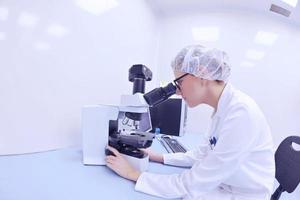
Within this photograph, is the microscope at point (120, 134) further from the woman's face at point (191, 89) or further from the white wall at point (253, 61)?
the white wall at point (253, 61)

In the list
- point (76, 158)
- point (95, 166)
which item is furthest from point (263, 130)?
point (76, 158)

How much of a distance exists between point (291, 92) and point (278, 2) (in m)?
1.01

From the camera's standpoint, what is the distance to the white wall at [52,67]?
1.02 meters

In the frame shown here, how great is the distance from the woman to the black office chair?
27 cm

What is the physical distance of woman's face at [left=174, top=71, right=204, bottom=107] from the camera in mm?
991

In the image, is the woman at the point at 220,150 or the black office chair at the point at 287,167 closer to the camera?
the woman at the point at 220,150

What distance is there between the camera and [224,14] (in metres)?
2.50

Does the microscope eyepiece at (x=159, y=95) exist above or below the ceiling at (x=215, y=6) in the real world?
below

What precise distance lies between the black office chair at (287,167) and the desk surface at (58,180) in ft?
1.84

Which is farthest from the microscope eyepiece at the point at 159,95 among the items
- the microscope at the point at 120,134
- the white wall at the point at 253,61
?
the white wall at the point at 253,61

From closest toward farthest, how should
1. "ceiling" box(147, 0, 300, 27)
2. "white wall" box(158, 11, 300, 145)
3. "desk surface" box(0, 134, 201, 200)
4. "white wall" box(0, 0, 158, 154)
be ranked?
1. "desk surface" box(0, 134, 201, 200)
2. "white wall" box(0, 0, 158, 154)
3. "ceiling" box(147, 0, 300, 27)
4. "white wall" box(158, 11, 300, 145)

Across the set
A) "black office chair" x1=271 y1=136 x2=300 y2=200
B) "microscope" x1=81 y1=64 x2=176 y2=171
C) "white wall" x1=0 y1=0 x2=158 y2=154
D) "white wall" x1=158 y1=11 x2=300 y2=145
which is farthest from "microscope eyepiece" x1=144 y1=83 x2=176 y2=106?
"white wall" x1=158 y1=11 x2=300 y2=145

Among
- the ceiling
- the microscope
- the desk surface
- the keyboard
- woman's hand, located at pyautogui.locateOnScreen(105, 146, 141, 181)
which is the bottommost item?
the keyboard

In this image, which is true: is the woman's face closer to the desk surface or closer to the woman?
the woman
